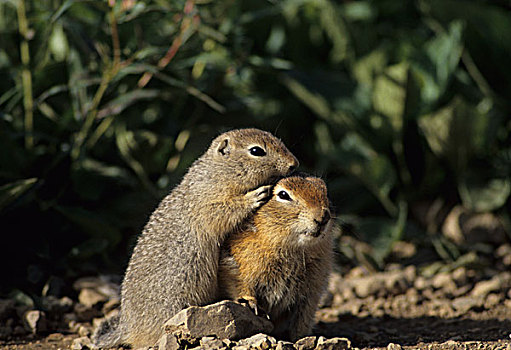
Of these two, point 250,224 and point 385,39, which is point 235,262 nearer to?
point 250,224

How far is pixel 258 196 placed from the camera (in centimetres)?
380

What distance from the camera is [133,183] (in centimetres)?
576

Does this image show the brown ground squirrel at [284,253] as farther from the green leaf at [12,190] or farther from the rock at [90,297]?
the green leaf at [12,190]

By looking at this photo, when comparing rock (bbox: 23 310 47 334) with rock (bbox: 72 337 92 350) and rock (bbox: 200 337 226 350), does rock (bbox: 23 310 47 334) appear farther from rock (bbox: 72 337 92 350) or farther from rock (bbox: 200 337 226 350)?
rock (bbox: 200 337 226 350)

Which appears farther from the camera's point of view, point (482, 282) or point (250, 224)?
point (482, 282)

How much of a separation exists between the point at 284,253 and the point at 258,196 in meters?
0.34

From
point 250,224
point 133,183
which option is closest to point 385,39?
point 133,183

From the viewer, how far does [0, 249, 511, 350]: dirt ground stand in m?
4.36

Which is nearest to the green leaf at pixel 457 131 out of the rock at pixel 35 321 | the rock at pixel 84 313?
the rock at pixel 84 313

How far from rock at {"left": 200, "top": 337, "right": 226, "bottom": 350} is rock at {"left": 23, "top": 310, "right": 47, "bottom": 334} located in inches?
57.9

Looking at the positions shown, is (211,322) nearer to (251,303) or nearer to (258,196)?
(251,303)

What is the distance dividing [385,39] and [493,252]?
7.75ft

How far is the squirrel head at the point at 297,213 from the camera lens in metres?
3.67

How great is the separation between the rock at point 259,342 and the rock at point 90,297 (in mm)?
1748
